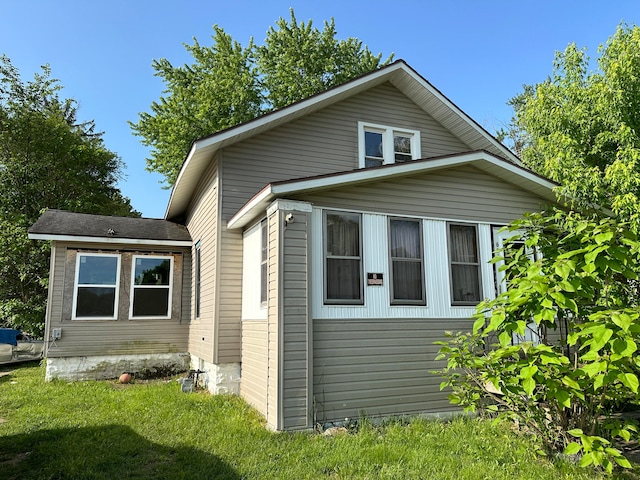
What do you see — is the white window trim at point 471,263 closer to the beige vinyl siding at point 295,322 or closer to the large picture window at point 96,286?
the beige vinyl siding at point 295,322

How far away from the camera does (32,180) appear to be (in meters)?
18.6

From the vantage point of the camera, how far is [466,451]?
497cm

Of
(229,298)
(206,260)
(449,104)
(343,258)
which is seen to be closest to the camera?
(343,258)

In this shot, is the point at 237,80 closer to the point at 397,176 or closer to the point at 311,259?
the point at 397,176

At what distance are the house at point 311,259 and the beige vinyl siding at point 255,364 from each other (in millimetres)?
48

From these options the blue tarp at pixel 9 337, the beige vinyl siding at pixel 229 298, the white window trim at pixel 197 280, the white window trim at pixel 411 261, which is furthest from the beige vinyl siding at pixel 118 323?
the white window trim at pixel 411 261

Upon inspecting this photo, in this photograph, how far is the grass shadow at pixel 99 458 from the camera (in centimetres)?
437

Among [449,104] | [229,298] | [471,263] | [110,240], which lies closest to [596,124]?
[449,104]

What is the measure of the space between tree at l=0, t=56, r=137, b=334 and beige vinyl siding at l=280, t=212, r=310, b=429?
1474 cm

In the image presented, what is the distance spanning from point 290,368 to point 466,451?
2.30m

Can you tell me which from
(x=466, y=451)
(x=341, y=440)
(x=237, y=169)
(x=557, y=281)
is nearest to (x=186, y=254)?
(x=237, y=169)

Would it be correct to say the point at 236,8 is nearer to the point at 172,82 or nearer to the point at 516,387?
the point at 516,387

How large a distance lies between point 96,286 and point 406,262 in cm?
755

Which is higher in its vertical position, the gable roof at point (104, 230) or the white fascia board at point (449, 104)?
the white fascia board at point (449, 104)
